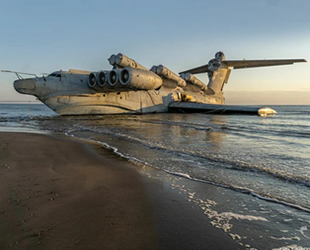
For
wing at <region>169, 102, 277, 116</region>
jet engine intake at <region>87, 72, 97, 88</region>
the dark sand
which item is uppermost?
jet engine intake at <region>87, 72, 97, 88</region>

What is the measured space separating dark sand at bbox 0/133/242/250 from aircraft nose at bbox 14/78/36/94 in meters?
13.0

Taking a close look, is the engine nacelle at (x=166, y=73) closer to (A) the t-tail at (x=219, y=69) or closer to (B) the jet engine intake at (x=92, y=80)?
(B) the jet engine intake at (x=92, y=80)

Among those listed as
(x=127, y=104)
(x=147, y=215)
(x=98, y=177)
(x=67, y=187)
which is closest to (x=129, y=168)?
(x=98, y=177)

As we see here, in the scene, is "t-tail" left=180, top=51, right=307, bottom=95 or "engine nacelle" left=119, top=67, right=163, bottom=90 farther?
"t-tail" left=180, top=51, right=307, bottom=95

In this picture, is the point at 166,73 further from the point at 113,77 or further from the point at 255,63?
the point at 255,63

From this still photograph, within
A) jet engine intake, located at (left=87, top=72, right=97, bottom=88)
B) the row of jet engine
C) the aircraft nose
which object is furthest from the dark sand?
jet engine intake, located at (left=87, top=72, right=97, bottom=88)

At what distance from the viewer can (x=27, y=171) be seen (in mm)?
2979

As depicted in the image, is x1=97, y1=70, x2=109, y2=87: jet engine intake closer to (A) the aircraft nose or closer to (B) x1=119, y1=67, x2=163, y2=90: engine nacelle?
(B) x1=119, y1=67, x2=163, y2=90: engine nacelle

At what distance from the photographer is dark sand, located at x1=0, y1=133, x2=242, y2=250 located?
1451 millimetres

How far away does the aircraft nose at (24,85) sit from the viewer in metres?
14.3

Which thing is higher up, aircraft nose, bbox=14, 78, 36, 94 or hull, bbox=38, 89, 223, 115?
aircraft nose, bbox=14, 78, 36, 94

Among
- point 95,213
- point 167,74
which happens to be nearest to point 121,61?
point 167,74

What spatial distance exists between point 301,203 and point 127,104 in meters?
17.5

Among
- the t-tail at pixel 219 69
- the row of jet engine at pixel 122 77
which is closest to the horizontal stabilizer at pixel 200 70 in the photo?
the t-tail at pixel 219 69
